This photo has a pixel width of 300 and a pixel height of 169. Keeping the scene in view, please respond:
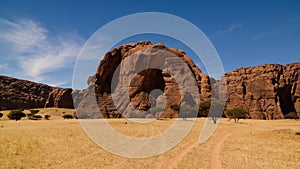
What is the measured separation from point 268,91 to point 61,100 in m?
140

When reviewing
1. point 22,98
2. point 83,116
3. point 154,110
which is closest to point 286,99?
point 154,110

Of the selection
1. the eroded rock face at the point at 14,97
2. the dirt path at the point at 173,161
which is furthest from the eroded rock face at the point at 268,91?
the eroded rock face at the point at 14,97

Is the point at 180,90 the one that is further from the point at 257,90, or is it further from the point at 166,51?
the point at 257,90

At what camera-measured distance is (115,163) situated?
18.1 meters

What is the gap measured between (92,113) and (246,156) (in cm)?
12024

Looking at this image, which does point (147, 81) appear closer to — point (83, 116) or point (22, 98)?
point (83, 116)

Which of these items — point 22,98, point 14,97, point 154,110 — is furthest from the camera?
point 22,98

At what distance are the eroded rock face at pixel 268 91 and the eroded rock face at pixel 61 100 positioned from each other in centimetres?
11649

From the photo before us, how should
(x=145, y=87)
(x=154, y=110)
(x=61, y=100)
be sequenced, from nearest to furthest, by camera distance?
(x=154, y=110)
(x=145, y=87)
(x=61, y=100)

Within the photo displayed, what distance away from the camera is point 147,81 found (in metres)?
129

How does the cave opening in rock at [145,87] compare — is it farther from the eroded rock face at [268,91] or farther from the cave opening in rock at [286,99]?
the cave opening in rock at [286,99]

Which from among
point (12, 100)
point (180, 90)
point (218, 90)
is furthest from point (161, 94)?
point (12, 100)

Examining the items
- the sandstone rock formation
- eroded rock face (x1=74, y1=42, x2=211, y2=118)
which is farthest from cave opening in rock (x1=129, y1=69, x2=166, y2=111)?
the sandstone rock formation

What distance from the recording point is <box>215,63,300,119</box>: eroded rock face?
12356 centimetres
